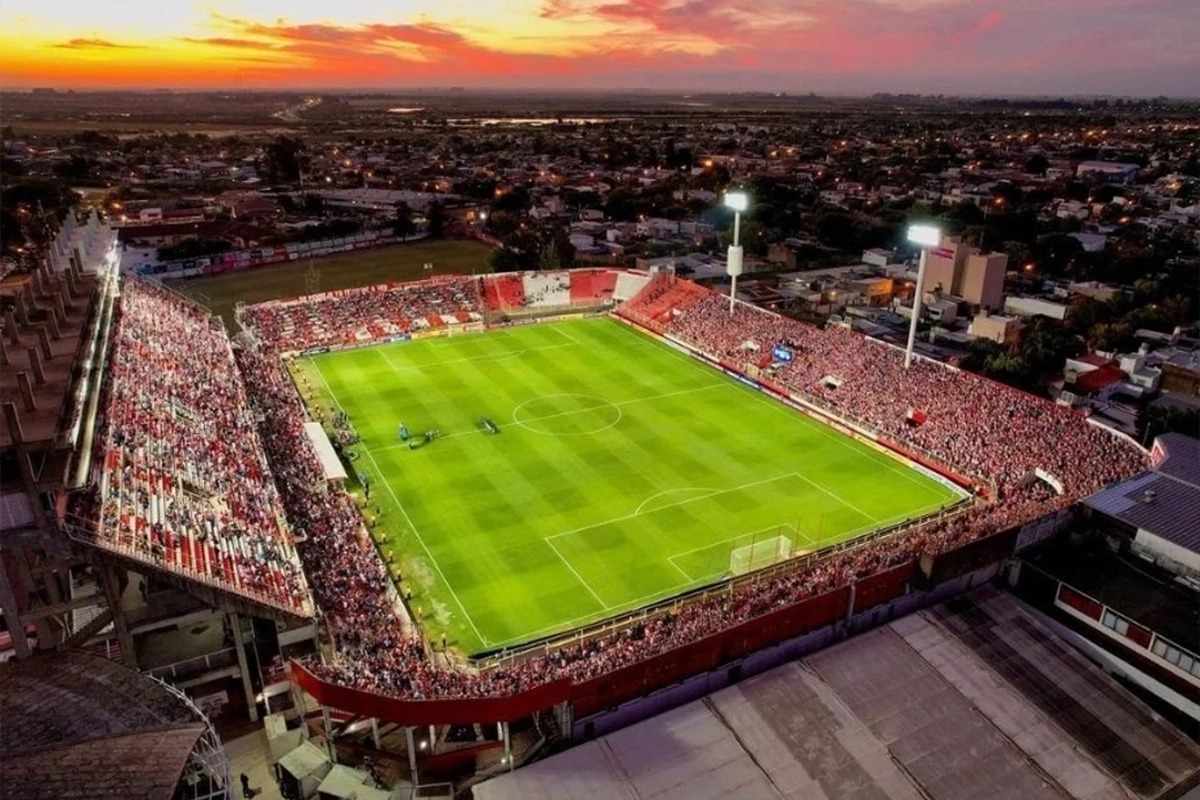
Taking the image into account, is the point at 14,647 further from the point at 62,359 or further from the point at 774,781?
the point at 774,781

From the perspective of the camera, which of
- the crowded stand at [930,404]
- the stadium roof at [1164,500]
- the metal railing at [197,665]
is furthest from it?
the crowded stand at [930,404]

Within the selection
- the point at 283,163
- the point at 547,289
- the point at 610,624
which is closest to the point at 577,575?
the point at 610,624

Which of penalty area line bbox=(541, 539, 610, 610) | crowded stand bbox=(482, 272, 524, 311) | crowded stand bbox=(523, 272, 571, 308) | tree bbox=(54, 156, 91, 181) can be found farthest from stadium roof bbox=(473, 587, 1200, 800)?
tree bbox=(54, 156, 91, 181)

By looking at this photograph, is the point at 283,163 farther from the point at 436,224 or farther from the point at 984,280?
the point at 984,280

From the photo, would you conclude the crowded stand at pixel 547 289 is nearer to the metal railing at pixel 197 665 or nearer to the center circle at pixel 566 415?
the center circle at pixel 566 415

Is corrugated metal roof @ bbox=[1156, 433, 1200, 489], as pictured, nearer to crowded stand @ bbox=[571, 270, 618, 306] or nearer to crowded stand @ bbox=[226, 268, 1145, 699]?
crowded stand @ bbox=[226, 268, 1145, 699]

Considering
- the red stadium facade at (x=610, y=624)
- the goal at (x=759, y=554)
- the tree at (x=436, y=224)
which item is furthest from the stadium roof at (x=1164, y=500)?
the tree at (x=436, y=224)
